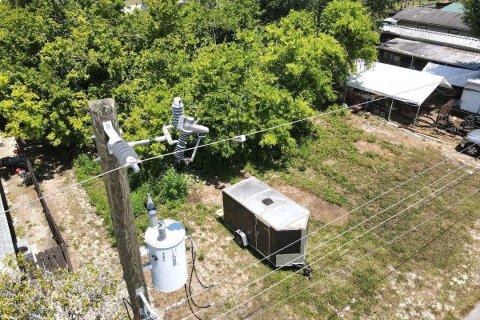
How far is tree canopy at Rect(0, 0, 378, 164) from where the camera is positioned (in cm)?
1702

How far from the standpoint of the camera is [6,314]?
5.97m

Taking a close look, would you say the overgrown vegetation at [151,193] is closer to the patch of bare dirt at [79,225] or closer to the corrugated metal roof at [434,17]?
the patch of bare dirt at [79,225]

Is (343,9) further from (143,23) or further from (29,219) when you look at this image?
(29,219)

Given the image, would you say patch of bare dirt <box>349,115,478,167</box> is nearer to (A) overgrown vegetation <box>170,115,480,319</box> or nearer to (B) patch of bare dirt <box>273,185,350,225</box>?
→ (A) overgrown vegetation <box>170,115,480,319</box>

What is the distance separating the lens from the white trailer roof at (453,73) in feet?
84.8

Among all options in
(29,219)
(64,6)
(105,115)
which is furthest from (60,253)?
(64,6)

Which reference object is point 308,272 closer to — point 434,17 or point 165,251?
point 165,251

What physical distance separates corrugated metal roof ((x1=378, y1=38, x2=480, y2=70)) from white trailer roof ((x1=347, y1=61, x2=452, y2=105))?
18.6 feet

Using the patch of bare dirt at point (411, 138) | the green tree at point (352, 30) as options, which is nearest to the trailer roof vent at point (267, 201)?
the patch of bare dirt at point (411, 138)

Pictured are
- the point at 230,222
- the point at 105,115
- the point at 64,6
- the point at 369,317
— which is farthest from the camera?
the point at 64,6

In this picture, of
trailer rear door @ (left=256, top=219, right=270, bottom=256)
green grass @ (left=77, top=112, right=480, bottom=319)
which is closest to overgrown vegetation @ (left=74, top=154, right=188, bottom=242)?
green grass @ (left=77, top=112, right=480, bottom=319)

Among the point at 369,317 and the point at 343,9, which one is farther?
the point at 343,9

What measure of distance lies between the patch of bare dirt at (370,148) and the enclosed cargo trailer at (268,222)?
27.4ft

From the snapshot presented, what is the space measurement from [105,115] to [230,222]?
10.4 meters
